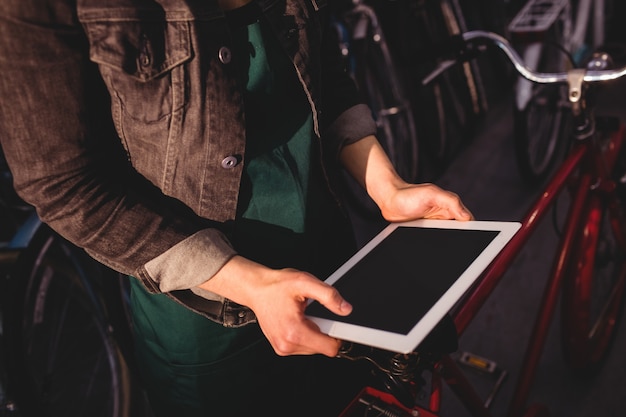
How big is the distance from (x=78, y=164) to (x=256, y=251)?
34cm

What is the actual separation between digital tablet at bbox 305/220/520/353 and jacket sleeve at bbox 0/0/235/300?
7.7 inches

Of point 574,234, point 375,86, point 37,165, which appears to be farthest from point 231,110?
point 375,86

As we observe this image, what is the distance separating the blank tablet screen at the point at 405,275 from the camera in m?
0.78

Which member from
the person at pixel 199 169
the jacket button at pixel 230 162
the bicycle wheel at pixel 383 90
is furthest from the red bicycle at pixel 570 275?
the bicycle wheel at pixel 383 90

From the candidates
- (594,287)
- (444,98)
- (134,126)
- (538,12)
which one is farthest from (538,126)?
(134,126)

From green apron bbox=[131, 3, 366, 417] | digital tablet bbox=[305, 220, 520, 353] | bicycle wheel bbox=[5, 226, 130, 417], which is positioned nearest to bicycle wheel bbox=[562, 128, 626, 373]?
digital tablet bbox=[305, 220, 520, 353]

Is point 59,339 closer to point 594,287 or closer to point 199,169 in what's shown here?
point 199,169

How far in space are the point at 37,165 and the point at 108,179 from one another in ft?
0.32

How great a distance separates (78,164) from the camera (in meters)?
0.75

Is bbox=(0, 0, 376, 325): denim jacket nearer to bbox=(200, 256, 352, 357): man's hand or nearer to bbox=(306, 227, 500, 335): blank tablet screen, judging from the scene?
bbox=(200, 256, 352, 357): man's hand

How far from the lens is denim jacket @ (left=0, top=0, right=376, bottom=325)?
2.30 ft

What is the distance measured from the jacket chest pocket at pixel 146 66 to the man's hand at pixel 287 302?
257 mm

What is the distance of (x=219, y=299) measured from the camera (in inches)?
36.4

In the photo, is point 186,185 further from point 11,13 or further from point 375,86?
point 375,86
